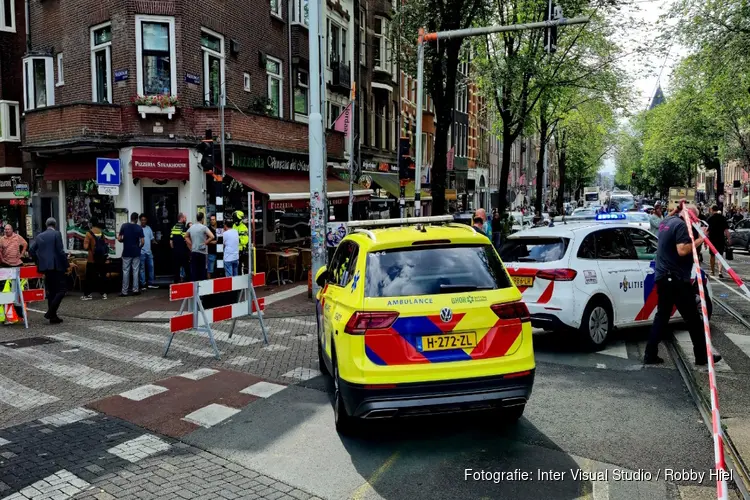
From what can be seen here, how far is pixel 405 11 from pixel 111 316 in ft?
38.0

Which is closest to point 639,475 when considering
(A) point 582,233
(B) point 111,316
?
(A) point 582,233

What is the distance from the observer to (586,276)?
26.9 feet

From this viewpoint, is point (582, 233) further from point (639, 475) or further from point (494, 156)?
point (494, 156)

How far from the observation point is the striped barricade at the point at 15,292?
1106 cm

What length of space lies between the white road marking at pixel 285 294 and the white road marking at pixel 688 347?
7.84m

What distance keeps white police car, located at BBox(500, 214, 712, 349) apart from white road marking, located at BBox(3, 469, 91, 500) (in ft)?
17.9

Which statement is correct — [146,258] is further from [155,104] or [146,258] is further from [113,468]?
[113,468]

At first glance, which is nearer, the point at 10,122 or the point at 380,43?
the point at 10,122

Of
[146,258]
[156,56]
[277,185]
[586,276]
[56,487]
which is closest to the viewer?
[56,487]

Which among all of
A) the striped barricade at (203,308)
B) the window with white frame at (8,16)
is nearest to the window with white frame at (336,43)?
the window with white frame at (8,16)

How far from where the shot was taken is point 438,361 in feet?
16.0

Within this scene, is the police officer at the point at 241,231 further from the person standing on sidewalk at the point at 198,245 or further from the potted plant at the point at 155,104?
the potted plant at the point at 155,104

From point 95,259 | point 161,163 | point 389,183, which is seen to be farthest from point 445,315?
point 389,183

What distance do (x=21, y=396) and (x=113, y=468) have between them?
8.97ft
